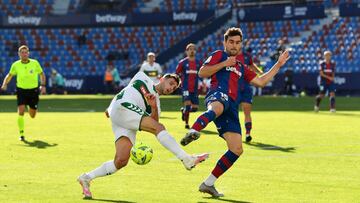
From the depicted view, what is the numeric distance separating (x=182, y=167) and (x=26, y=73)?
8753 mm

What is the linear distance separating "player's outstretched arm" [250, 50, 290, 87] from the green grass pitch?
63.6 inches

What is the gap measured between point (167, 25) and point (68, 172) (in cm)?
4369

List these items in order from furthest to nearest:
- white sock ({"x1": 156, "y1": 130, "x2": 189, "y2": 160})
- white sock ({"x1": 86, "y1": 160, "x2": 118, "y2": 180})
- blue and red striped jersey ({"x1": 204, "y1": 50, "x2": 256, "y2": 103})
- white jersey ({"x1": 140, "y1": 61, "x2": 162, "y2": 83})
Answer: white jersey ({"x1": 140, "y1": 61, "x2": 162, "y2": 83})
blue and red striped jersey ({"x1": 204, "y1": 50, "x2": 256, "y2": 103})
white sock ({"x1": 86, "y1": 160, "x2": 118, "y2": 180})
white sock ({"x1": 156, "y1": 130, "x2": 189, "y2": 160})

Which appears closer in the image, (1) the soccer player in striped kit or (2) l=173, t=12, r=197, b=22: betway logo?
(1) the soccer player in striped kit

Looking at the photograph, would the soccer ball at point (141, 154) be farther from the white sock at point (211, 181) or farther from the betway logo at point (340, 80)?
the betway logo at point (340, 80)

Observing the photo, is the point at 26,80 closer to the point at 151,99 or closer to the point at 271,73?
the point at 151,99

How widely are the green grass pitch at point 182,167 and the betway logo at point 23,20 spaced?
2933 cm

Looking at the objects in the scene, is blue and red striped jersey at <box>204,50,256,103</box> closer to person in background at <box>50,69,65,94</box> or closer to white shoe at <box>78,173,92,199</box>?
white shoe at <box>78,173,92,199</box>

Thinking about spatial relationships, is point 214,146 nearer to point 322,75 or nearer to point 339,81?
point 322,75

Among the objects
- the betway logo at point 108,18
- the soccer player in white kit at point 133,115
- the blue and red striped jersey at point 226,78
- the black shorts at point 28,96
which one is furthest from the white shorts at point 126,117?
the betway logo at point 108,18

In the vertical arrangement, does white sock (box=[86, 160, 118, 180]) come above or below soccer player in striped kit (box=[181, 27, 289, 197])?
below

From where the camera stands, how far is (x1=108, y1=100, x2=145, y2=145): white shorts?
1239 centimetres

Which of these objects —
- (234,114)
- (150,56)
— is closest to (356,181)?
(234,114)

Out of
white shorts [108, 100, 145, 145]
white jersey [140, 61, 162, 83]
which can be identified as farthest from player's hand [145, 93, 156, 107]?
white jersey [140, 61, 162, 83]
